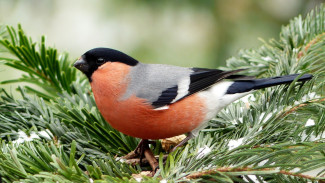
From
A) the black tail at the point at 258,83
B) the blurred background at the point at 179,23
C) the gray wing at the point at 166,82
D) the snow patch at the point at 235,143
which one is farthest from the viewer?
the blurred background at the point at 179,23

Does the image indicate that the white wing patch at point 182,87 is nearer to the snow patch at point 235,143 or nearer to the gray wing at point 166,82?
the gray wing at point 166,82

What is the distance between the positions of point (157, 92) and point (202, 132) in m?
0.36

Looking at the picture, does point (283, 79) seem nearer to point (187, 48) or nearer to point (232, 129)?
point (232, 129)

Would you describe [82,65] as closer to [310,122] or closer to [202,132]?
[202,132]

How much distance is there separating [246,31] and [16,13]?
2.01 m

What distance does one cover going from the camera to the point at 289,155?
4.04 ft

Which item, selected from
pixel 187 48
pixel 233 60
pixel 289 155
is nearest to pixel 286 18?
pixel 187 48

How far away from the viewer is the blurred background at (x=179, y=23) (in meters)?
3.26

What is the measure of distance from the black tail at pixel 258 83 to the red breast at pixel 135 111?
20 cm

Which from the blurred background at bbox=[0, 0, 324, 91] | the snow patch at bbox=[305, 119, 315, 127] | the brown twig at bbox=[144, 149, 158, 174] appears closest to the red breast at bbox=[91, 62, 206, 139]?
the brown twig at bbox=[144, 149, 158, 174]

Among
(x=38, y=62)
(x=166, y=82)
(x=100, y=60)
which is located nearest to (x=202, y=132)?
(x=166, y=82)

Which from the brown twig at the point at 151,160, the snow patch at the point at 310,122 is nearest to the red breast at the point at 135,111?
the brown twig at the point at 151,160

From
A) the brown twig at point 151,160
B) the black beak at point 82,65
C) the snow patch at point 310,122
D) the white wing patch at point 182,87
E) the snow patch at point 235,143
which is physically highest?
the black beak at point 82,65

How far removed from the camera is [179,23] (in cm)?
337
